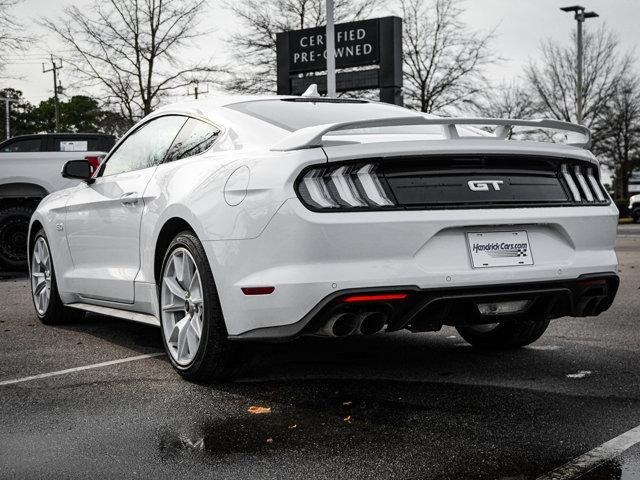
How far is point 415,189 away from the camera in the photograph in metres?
3.82

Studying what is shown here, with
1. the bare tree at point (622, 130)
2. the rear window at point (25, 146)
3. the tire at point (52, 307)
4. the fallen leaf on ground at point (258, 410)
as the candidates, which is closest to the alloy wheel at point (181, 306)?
the fallen leaf on ground at point (258, 410)

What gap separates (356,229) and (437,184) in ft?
1.54

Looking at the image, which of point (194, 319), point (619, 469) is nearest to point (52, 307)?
point (194, 319)

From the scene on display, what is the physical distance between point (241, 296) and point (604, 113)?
4052 cm

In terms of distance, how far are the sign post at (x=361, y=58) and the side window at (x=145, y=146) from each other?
14.4 m

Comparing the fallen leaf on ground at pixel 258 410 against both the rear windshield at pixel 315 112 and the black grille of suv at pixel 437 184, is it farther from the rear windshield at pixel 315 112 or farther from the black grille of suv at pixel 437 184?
the rear windshield at pixel 315 112

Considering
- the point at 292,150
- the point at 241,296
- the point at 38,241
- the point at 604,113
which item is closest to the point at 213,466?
the point at 241,296

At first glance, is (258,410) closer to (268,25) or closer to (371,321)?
(371,321)

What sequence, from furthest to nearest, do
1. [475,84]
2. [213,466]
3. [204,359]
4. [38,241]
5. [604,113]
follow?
[604,113]
[475,84]
[38,241]
[204,359]
[213,466]

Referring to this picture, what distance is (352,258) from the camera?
366 cm

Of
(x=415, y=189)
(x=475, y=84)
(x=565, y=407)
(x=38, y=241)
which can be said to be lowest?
(x=565, y=407)

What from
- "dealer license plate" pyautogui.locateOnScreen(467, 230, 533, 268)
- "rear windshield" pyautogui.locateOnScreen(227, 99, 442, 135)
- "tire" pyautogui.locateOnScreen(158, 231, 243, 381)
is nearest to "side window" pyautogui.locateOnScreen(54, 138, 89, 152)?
"rear windshield" pyautogui.locateOnScreen(227, 99, 442, 135)

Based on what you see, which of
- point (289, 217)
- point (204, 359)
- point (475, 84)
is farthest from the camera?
point (475, 84)

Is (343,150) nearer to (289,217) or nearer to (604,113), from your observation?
(289,217)
